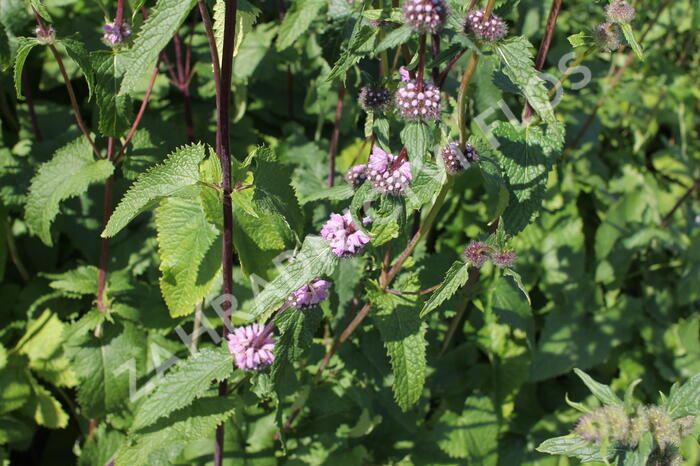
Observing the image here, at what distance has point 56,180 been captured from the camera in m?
2.19

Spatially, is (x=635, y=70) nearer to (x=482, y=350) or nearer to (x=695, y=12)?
(x=695, y=12)

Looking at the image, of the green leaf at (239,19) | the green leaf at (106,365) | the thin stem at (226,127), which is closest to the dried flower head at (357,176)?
the thin stem at (226,127)

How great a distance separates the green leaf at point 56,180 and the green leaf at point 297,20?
2.85 ft

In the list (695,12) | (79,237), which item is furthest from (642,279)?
(79,237)

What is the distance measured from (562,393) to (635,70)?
2.25m

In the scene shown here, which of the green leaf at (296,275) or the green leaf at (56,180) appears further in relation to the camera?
the green leaf at (56,180)

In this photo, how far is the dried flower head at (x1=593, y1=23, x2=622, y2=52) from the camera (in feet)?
6.00

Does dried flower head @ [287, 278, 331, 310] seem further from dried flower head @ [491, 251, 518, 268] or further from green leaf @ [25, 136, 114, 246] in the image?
green leaf @ [25, 136, 114, 246]

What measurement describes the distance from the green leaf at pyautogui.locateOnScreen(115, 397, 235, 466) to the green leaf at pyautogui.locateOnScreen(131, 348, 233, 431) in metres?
0.11

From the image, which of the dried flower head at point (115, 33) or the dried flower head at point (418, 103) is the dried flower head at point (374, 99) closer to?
the dried flower head at point (418, 103)

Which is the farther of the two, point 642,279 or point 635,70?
point 635,70

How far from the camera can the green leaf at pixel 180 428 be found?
6.24ft

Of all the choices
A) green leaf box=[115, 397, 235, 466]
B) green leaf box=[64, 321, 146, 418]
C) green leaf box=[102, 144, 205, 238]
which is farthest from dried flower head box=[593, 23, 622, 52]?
green leaf box=[64, 321, 146, 418]

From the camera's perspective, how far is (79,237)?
275 centimetres
